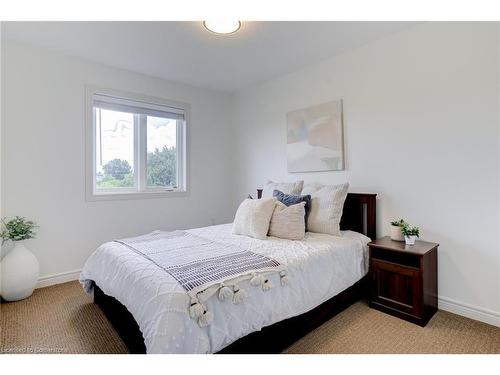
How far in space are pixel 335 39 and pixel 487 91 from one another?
1292 mm

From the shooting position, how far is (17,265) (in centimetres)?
234

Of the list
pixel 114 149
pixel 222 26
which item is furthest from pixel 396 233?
pixel 114 149

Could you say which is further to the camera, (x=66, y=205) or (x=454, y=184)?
(x=66, y=205)

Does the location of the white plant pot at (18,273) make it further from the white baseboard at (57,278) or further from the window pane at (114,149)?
the window pane at (114,149)

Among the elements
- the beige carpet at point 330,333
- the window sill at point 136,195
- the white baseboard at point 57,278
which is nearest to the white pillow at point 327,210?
the beige carpet at point 330,333

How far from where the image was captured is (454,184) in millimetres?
2104

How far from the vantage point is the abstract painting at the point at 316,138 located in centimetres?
282

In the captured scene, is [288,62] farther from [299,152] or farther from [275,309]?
[275,309]

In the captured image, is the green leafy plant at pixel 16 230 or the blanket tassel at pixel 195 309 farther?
the green leafy plant at pixel 16 230

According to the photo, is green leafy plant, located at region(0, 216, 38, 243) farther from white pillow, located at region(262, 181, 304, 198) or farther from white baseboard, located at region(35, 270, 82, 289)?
white pillow, located at region(262, 181, 304, 198)

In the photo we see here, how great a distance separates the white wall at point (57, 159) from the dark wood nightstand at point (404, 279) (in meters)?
2.58

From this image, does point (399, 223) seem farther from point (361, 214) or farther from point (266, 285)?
point (266, 285)

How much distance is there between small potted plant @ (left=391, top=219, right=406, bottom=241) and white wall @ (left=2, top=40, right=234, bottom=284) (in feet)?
8.76
